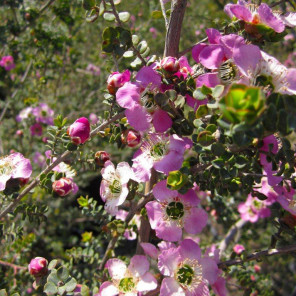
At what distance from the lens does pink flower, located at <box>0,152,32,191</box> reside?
1.08 m

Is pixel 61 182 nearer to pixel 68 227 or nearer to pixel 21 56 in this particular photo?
pixel 21 56

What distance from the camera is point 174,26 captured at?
99cm

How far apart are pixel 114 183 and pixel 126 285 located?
33 centimetres

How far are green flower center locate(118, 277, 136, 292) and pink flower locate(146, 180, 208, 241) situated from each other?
208 mm

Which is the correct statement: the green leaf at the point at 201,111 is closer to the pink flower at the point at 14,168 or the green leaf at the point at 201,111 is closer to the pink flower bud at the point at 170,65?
the pink flower bud at the point at 170,65

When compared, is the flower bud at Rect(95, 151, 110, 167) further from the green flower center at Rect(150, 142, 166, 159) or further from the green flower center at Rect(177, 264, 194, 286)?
the green flower center at Rect(177, 264, 194, 286)

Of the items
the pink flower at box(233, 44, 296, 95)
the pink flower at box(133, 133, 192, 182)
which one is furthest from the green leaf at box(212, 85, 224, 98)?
the pink flower at box(133, 133, 192, 182)

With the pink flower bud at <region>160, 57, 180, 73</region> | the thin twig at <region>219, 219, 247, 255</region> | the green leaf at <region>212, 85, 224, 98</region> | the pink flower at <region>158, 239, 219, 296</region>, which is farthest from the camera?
the thin twig at <region>219, 219, 247, 255</region>

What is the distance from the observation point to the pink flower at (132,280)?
3.25 ft

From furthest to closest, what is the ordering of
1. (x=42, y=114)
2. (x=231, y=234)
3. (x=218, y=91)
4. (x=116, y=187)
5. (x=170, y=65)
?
(x=42, y=114) → (x=231, y=234) → (x=116, y=187) → (x=170, y=65) → (x=218, y=91)

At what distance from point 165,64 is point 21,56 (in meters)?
1.94

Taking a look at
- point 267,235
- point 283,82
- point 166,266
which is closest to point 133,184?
point 166,266

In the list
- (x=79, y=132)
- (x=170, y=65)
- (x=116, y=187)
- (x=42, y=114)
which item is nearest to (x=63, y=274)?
(x=116, y=187)

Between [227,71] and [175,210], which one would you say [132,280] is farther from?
[227,71]
